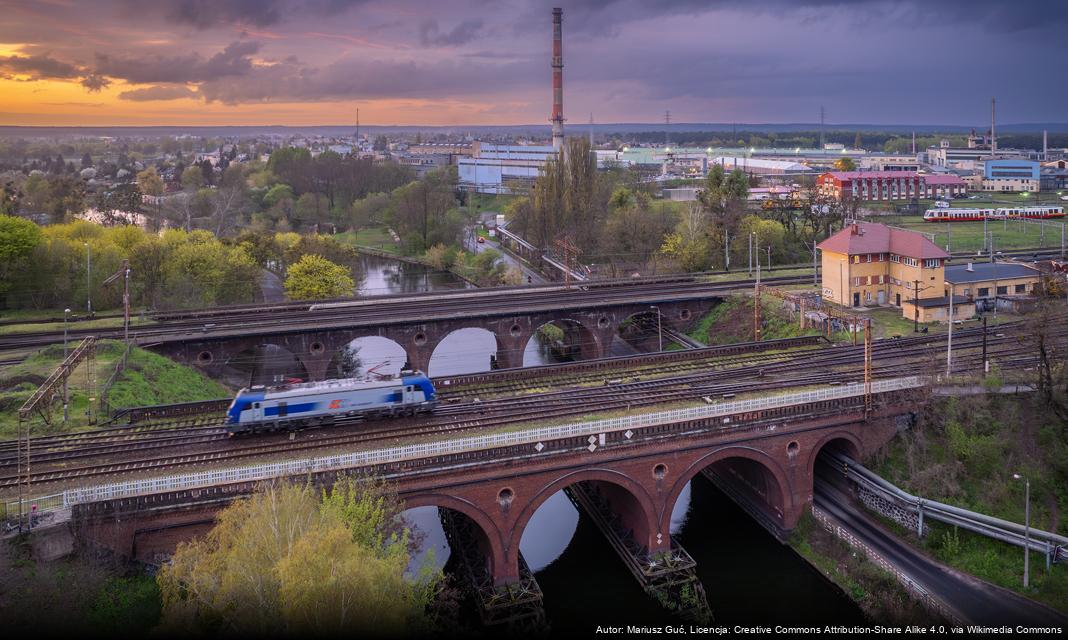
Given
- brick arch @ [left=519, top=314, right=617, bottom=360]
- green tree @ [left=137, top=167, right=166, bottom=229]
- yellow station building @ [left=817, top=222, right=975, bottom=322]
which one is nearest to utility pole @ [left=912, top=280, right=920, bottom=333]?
yellow station building @ [left=817, top=222, right=975, bottom=322]

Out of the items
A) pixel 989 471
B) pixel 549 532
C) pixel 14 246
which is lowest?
pixel 549 532

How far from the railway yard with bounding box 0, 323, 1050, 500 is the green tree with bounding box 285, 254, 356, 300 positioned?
27.9 m

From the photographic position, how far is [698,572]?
104 ft

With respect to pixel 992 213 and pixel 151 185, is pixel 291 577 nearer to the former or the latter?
pixel 992 213

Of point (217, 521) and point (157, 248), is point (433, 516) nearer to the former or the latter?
point (217, 521)

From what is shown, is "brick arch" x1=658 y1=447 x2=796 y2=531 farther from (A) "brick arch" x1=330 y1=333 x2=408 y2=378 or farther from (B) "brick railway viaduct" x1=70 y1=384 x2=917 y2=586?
(A) "brick arch" x1=330 y1=333 x2=408 y2=378

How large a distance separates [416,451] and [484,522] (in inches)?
142

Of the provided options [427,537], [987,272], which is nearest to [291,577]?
[427,537]

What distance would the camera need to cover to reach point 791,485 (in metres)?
33.3

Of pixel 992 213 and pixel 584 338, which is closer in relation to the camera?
pixel 584 338

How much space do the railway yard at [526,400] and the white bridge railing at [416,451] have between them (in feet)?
8.58

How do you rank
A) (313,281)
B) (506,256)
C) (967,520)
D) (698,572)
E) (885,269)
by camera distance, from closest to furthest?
(967,520) → (698,572) → (885,269) → (313,281) → (506,256)

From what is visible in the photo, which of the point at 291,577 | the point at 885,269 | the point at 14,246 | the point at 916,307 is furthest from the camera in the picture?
the point at 14,246

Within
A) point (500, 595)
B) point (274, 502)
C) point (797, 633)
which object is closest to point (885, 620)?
point (797, 633)
